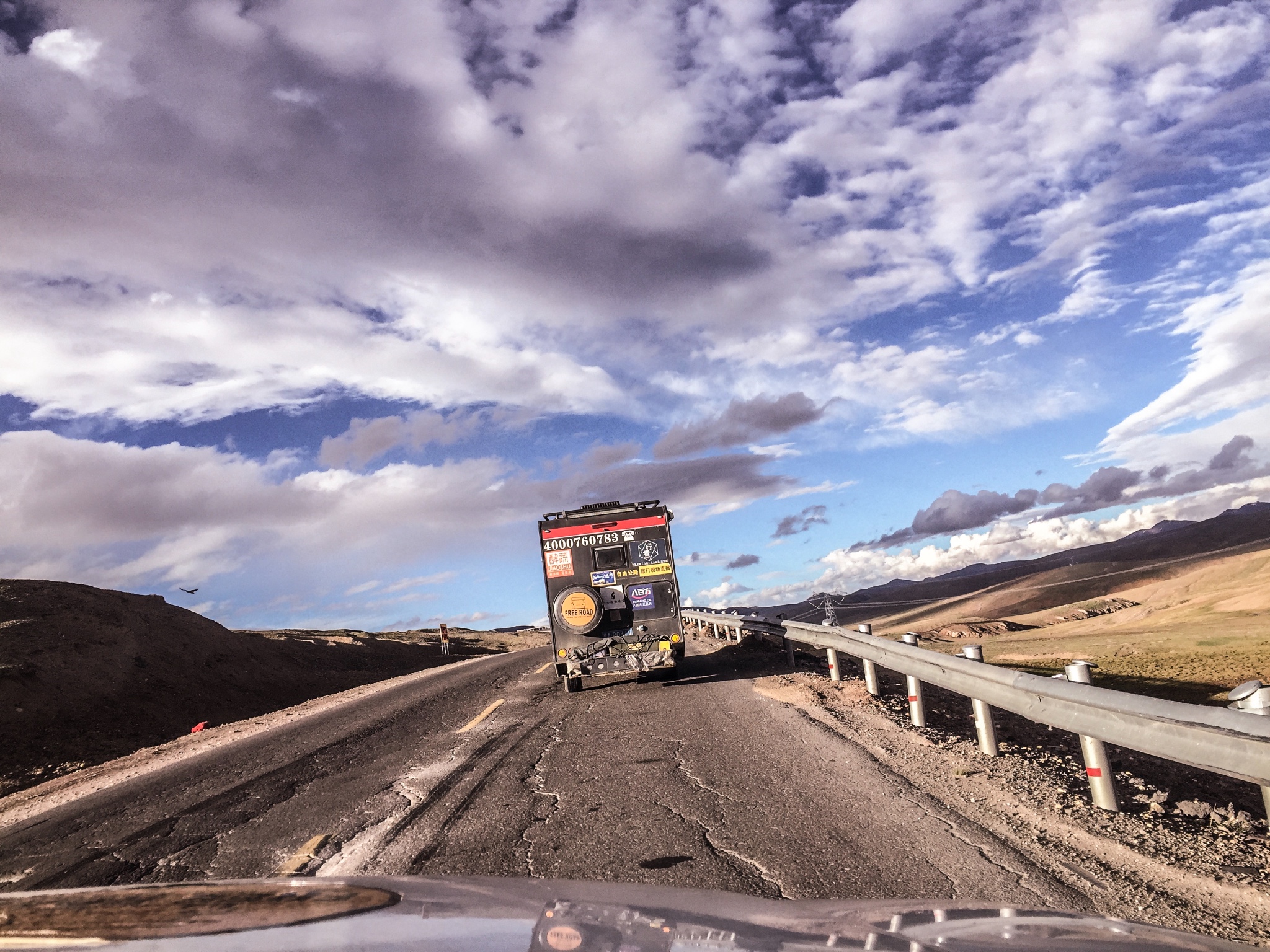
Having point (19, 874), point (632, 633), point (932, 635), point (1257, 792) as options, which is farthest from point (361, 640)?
point (1257, 792)

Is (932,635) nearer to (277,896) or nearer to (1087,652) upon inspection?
(1087,652)

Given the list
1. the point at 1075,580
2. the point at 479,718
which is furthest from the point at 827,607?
the point at 1075,580

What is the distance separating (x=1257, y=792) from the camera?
20.5ft

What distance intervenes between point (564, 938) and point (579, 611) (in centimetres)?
1092

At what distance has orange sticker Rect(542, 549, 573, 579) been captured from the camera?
44.3 feet

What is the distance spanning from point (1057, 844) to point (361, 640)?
4379 cm

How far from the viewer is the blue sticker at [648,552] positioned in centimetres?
1366

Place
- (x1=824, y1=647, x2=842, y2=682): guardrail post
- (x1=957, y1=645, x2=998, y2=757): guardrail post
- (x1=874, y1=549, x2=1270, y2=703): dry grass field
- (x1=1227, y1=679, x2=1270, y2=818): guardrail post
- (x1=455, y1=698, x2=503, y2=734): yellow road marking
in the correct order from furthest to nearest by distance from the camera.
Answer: (x1=874, y1=549, x2=1270, y2=703): dry grass field
(x1=824, y1=647, x2=842, y2=682): guardrail post
(x1=455, y1=698, x2=503, y2=734): yellow road marking
(x1=957, y1=645, x2=998, y2=757): guardrail post
(x1=1227, y1=679, x2=1270, y2=818): guardrail post

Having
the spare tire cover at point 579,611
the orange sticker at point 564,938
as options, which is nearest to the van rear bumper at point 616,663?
the spare tire cover at point 579,611

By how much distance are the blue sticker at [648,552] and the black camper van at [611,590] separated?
0.01 metres

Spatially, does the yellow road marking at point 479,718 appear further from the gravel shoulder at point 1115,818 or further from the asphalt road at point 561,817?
the gravel shoulder at point 1115,818

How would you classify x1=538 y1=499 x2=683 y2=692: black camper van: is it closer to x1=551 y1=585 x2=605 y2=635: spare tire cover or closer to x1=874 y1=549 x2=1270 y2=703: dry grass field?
x1=551 y1=585 x2=605 y2=635: spare tire cover

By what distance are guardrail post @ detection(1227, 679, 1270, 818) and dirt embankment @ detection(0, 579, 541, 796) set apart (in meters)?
15.4

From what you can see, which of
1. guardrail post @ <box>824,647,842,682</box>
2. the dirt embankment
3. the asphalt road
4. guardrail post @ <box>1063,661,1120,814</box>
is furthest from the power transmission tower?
the dirt embankment
